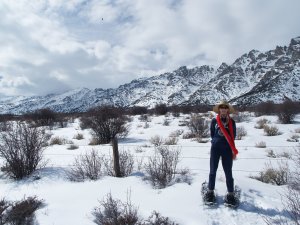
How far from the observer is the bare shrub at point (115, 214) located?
15.1 ft

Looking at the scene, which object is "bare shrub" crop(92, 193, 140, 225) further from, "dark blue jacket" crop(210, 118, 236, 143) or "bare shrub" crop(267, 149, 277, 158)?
"bare shrub" crop(267, 149, 277, 158)

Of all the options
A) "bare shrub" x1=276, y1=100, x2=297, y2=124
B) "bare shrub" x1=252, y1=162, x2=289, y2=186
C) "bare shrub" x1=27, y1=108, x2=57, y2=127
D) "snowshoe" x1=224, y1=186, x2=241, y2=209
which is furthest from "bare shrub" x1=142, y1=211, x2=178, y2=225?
"bare shrub" x1=27, y1=108, x2=57, y2=127

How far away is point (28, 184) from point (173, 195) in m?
3.75

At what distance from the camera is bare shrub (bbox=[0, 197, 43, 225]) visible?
4930mm

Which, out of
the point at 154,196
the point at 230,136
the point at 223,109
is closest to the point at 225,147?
the point at 230,136

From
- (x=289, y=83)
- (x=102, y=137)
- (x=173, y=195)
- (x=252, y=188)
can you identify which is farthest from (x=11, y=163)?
(x=289, y=83)

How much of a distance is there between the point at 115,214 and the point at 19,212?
176 cm

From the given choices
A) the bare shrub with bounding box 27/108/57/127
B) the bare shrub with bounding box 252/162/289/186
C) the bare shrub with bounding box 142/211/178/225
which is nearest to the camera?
the bare shrub with bounding box 142/211/178/225

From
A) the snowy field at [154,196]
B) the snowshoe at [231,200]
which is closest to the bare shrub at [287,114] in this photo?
the snowy field at [154,196]

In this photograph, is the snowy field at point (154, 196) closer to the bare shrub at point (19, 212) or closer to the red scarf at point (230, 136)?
the bare shrub at point (19, 212)

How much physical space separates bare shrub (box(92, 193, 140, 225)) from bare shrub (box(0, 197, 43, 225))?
44.6 inches

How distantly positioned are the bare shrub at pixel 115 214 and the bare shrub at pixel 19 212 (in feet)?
3.72

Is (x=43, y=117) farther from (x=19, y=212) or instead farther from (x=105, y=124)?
(x=19, y=212)

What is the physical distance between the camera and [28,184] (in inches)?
280
